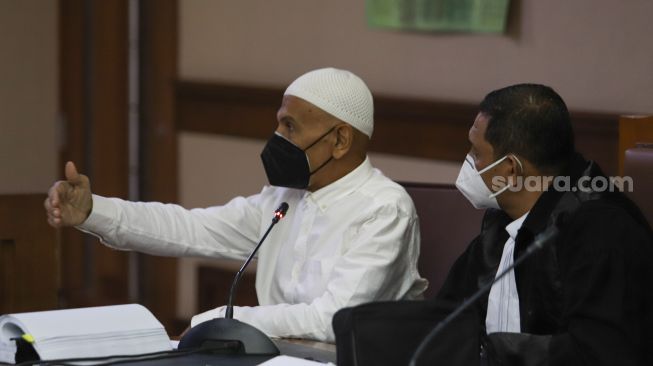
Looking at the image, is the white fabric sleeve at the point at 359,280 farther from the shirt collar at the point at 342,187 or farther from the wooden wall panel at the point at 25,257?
the wooden wall panel at the point at 25,257

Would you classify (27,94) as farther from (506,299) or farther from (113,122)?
(506,299)

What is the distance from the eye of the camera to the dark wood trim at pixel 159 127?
4.97 m

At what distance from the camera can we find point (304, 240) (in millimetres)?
2805

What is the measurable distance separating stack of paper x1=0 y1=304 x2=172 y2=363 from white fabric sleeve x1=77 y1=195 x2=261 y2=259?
2.02 feet

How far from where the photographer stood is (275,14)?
4.52m

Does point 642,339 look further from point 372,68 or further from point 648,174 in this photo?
point 372,68

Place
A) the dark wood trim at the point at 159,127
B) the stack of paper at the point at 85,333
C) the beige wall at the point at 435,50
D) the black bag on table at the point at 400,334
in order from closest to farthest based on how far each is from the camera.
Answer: the black bag on table at the point at 400,334 < the stack of paper at the point at 85,333 < the beige wall at the point at 435,50 < the dark wood trim at the point at 159,127

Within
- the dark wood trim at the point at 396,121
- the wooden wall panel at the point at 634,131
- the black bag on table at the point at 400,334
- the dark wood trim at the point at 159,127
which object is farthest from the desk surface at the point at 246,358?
the dark wood trim at the point at 159,127

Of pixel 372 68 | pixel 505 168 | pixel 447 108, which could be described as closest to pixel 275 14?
pixel 372 68

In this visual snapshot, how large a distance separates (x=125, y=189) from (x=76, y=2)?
35.6 inches

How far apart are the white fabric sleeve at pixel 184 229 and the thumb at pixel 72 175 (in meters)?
0.14

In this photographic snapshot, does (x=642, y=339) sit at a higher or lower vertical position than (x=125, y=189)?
higher

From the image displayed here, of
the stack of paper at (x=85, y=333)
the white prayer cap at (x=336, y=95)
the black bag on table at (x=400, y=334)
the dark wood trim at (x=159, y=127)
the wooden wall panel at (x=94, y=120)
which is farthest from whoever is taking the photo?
the wooden wall panel at (x=94, y=120)

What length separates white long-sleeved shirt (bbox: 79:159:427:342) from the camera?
256 cm
